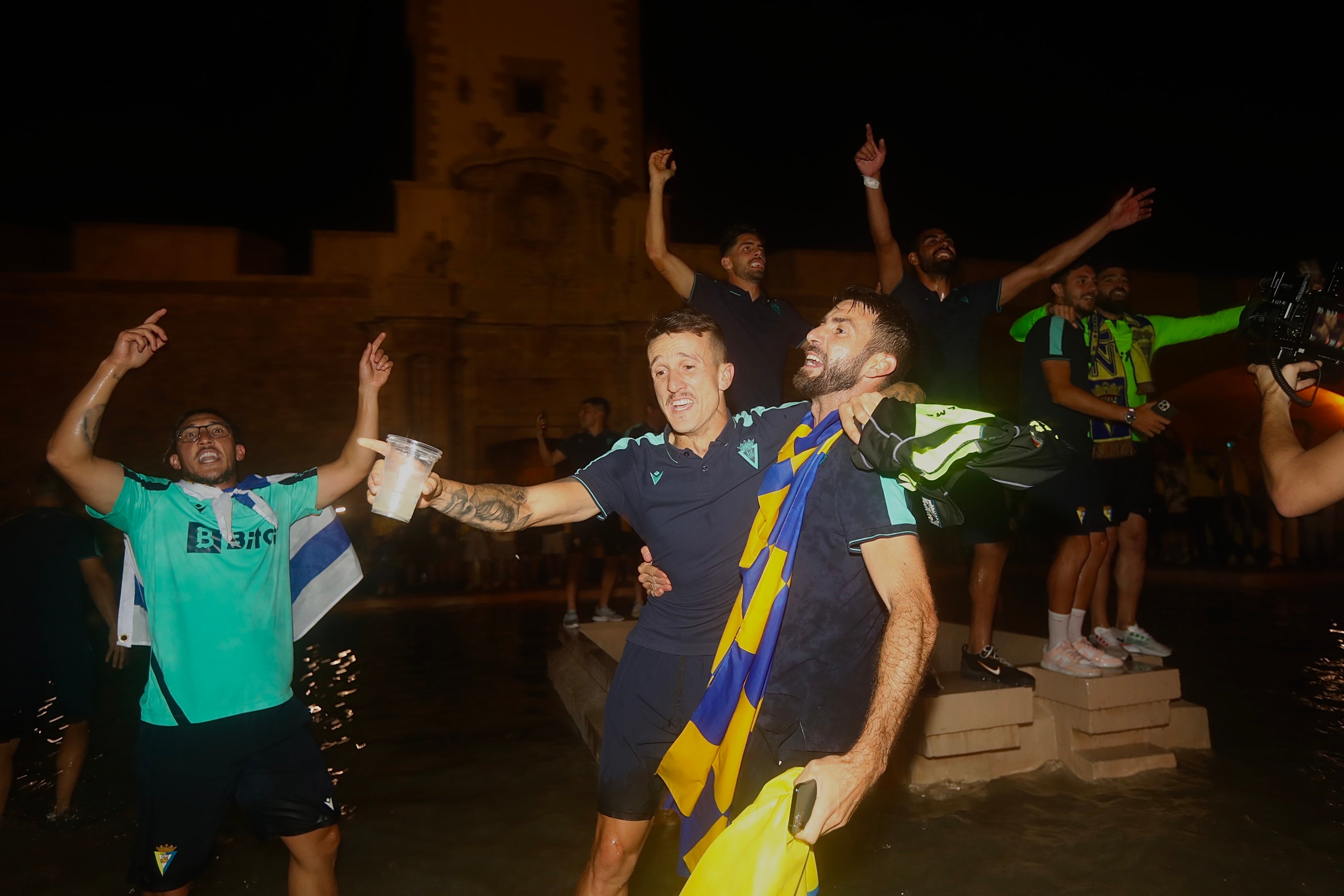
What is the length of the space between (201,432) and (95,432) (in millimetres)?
360

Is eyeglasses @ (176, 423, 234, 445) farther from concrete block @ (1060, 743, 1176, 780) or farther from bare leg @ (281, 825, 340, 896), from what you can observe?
concrete block @ (1060, 743, 1176, 780)

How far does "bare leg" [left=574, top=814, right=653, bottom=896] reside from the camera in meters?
2.67

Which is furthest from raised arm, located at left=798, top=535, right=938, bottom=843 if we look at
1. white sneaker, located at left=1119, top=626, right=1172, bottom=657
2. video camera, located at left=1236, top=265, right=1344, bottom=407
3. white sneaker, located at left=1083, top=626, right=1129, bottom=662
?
white sneaker, located at left=1119, top=626, right=1172, bottom=657

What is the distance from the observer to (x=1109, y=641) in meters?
5.05

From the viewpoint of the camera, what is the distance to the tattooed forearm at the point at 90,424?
3.04 meters

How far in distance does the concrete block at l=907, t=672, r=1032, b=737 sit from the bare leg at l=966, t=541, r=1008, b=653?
1.04ft

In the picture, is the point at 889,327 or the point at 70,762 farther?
the point at 70,762

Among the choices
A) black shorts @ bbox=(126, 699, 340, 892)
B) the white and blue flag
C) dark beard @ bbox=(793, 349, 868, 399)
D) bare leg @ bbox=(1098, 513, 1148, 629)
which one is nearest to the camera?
dark beard @ bbox=(793, 349, 868, 399)

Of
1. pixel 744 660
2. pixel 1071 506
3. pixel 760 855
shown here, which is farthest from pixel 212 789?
pixel 1071 506

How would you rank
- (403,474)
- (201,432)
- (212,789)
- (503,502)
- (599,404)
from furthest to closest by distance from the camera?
(599,404)
(201,432)
(212,789)
(503,502)
(403,474)

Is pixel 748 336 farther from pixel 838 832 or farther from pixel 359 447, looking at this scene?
pixel 838 832

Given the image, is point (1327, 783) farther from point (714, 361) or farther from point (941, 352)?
point (714, 361)

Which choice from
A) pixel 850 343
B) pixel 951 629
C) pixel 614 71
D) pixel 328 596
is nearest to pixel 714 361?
pixel 850 343

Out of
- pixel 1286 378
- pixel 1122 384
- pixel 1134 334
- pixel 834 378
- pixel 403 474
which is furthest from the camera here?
pixel 1134 334
